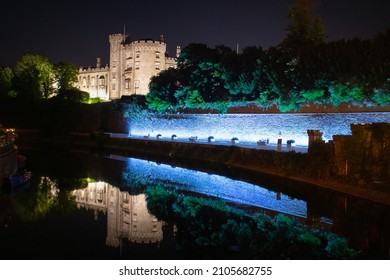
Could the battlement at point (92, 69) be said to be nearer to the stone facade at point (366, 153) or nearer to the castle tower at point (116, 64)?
the castle tower at point (116, 64)

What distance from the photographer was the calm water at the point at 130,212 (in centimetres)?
1056

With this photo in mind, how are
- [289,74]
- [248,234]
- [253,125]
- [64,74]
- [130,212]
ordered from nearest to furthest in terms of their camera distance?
[248,234]
[130,212]
[289,74]
[253,125]
[64,74]

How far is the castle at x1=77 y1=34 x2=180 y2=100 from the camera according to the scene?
62.8 meters

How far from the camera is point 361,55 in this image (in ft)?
87.7

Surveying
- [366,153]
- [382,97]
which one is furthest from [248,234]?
[382,97]

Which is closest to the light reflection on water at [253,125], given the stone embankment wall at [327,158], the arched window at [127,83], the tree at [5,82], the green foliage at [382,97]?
the green foliage at [382,97]

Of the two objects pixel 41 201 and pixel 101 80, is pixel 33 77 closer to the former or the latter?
pixel 101 80

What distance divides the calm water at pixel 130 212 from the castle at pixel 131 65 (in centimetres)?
3977

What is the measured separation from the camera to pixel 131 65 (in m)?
64.2

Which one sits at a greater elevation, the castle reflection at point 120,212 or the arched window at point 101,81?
the arched window at point 101,81

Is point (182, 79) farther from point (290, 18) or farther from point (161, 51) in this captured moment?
point (161, 51)

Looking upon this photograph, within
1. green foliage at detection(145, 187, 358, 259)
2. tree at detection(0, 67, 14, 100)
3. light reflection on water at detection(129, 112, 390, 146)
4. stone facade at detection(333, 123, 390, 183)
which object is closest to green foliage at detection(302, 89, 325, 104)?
light reflection on water at detection(129, 112, 390, 146)

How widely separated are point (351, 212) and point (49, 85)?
55286 millimetres

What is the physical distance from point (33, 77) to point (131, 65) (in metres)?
12.7
